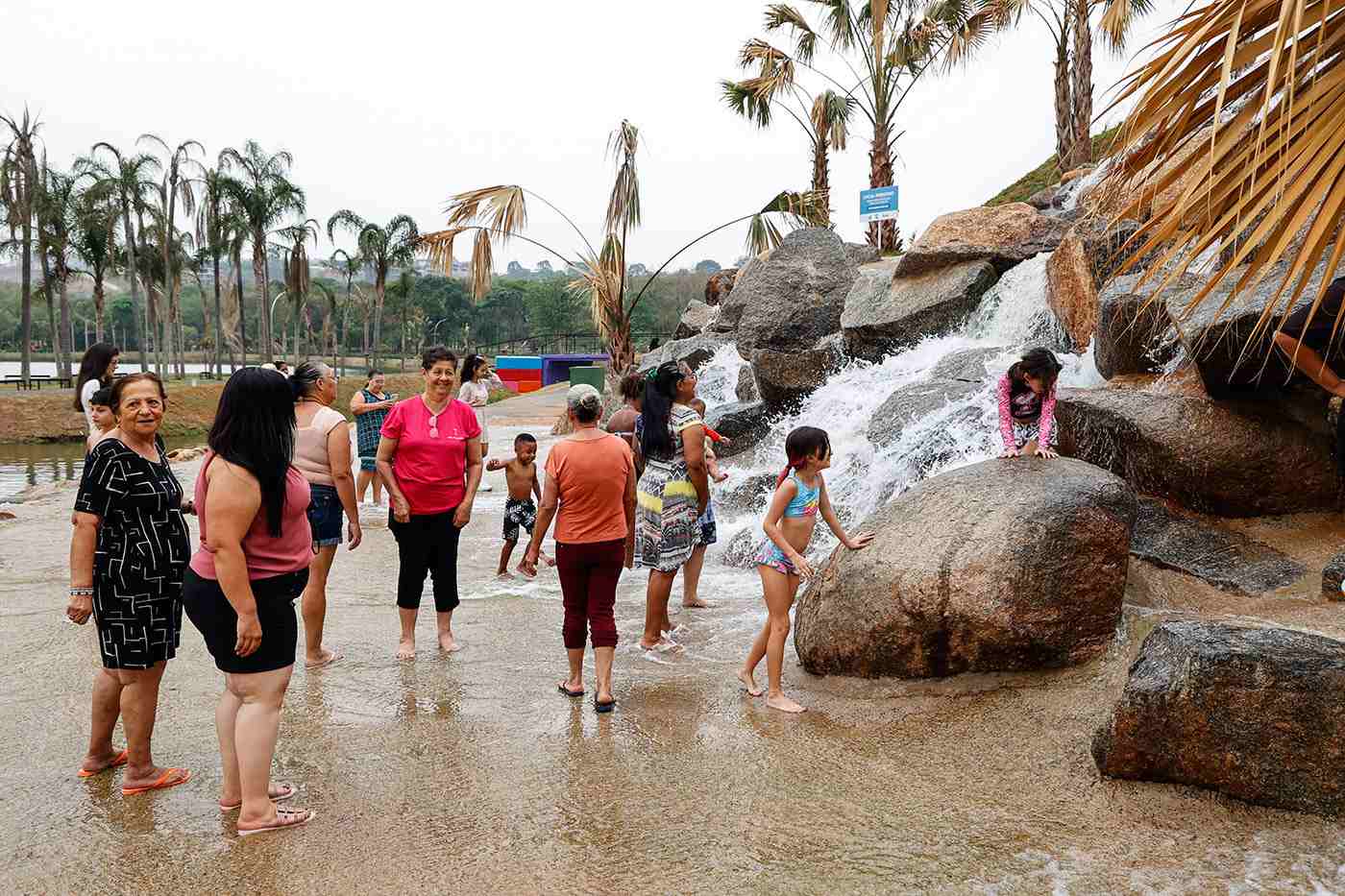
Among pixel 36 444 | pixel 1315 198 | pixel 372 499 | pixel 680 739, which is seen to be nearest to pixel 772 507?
pixel 680 739

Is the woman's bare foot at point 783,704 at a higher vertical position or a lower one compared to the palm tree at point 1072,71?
lower

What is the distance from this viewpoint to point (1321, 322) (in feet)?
16.3

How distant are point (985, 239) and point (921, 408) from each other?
4.80 meters

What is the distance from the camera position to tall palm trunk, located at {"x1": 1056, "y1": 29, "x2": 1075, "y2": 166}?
21297 millimetres

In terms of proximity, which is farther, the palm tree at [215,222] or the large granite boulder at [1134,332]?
the palm tree at [215,222]

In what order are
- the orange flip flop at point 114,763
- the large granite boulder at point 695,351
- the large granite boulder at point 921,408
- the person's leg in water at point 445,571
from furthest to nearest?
the large granite boulder at point 695,351 → the large granite boulder at point 921,408 → the person's leg in water at point 445,571 → the orange flip flop at point 114,763

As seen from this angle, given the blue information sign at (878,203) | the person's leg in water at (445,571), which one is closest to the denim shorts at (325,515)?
the person's leg in water at (445,571)

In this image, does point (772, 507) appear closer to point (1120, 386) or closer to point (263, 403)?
point (263, 403)

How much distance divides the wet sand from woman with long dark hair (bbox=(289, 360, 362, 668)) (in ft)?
1.02

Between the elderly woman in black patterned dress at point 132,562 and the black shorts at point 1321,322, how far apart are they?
190 inches

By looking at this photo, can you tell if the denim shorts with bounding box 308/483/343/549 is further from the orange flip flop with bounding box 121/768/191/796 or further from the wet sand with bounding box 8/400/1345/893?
the orange flip flop with bounding box 121/768/191/796

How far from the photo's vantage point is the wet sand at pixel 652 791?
3.10 meters

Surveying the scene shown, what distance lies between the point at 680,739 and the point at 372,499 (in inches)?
307

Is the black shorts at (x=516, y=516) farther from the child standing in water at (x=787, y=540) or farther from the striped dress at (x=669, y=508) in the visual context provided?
the child standing in water at (x=787, y=540)
